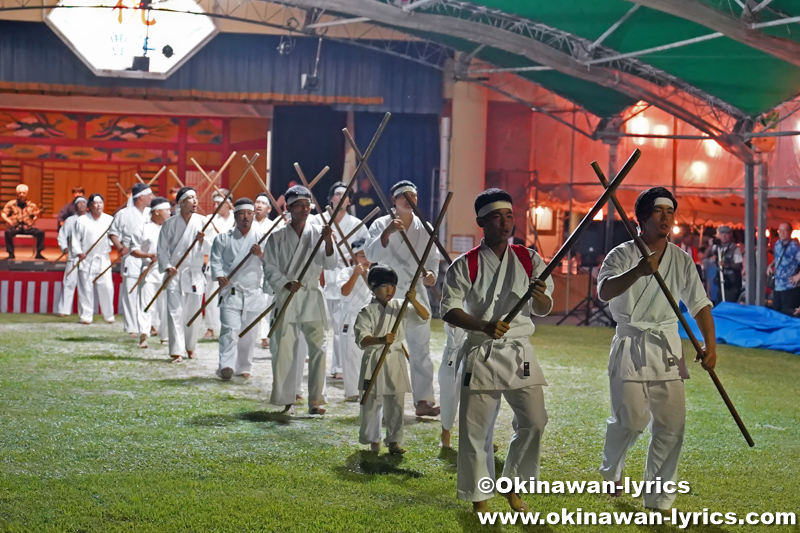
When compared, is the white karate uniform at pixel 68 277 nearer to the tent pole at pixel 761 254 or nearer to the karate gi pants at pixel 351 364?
the karate gi pants at pixel 351 364

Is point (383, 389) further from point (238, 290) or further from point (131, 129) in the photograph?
point (131, 129)

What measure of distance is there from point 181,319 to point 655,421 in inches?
266

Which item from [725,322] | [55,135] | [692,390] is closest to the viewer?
[692,390]

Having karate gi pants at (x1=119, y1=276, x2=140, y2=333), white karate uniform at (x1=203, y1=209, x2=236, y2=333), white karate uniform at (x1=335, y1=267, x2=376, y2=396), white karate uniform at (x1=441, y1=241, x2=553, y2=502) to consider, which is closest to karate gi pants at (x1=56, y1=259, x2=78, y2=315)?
karate gi pants at (x1=119, y1=276, x2=140, y2=333)

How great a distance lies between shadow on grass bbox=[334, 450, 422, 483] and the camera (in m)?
5.40

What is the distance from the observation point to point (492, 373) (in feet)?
14.9

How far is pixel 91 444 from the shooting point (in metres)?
6.00

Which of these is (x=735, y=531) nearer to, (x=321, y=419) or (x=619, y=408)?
(x=619, y=408)

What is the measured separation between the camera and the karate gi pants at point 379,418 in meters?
5.96

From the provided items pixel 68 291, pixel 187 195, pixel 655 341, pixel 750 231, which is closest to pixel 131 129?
pixel 68 291

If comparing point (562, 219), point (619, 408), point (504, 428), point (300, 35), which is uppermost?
point (300, 35)

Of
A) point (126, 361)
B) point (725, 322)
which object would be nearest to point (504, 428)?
point (126, 361)

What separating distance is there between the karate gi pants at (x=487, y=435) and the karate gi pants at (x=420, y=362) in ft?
8.34

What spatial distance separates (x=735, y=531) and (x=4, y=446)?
429 centimetres
